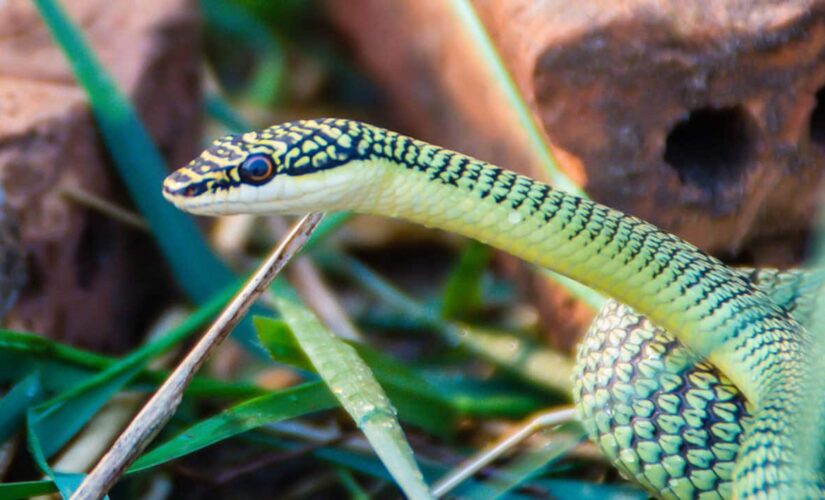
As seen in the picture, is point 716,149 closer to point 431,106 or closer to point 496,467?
point 496,467

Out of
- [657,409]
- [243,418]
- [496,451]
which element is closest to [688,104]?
[657,409]

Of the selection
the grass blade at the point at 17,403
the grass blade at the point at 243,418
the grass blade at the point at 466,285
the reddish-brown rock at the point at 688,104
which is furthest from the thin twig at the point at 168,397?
the grass blade at the point at 466,285

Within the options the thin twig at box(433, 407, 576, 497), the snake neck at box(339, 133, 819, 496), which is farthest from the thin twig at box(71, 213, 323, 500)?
the thin twig at box(433, 407, 576, 497)

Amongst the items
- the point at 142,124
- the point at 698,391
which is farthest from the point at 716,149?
the point at 142,124

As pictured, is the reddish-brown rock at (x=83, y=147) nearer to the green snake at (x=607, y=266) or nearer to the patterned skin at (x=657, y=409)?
the green snake at (x=607, y=266)

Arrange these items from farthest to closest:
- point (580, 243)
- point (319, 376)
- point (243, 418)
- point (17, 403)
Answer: point (319, 376), point (17, 403), point (243, 418), point (580, 243)

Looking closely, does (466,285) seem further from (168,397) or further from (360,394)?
(168,397)
